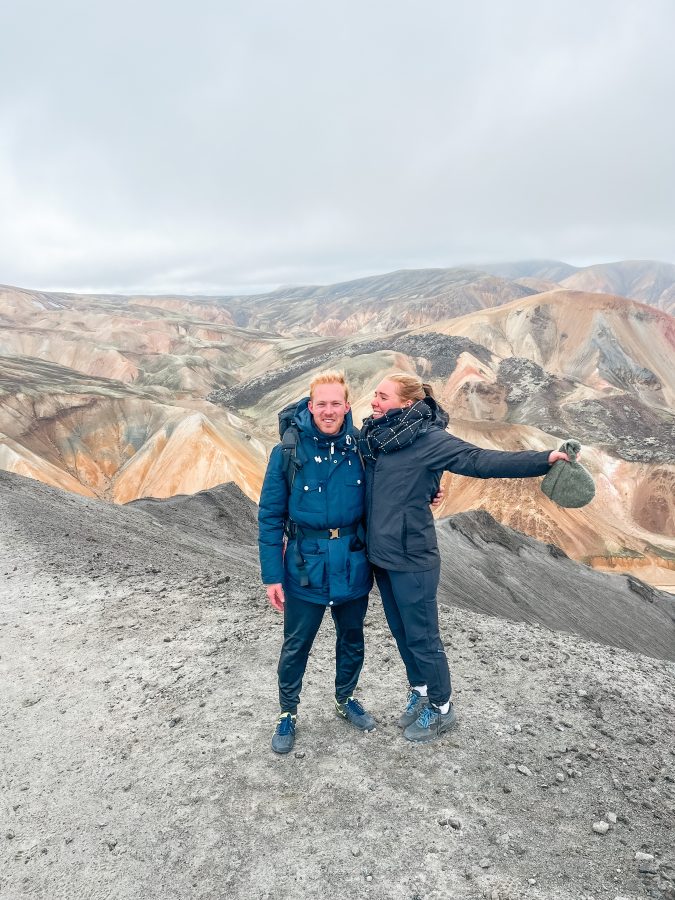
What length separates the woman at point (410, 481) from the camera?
12.2 ft

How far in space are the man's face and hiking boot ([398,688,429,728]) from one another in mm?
2344

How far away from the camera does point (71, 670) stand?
19.6 feet

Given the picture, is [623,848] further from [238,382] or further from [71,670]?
[238,382]

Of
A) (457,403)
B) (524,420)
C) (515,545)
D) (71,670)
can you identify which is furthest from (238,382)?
(71,670)

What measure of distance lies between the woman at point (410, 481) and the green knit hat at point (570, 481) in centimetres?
10

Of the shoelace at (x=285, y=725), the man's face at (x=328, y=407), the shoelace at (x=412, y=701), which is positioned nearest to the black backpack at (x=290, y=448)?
the man's face at (x=328, y=407)

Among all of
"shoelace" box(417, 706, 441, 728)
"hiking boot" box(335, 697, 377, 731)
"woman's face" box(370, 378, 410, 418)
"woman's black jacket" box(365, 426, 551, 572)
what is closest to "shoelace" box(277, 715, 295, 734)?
"hiking boot" box(335, 697, 377, 731)

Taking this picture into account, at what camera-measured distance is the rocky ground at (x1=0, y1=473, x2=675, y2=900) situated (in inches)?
129

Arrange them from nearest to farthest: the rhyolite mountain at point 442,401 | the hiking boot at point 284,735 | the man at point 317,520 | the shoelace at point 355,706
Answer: the man at point 317,520
the hiking boot at point 284,735
the shoelace at point 355,706
the rhyolite mountain at point 442,401

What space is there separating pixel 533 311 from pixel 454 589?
314 feet

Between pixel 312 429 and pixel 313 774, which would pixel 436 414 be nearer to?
pixel 312 429

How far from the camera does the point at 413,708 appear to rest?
14.8 feet

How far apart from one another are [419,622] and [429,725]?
3.39ft

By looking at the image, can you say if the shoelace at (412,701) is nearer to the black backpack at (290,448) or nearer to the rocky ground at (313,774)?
the rocky ground at (313,774)
